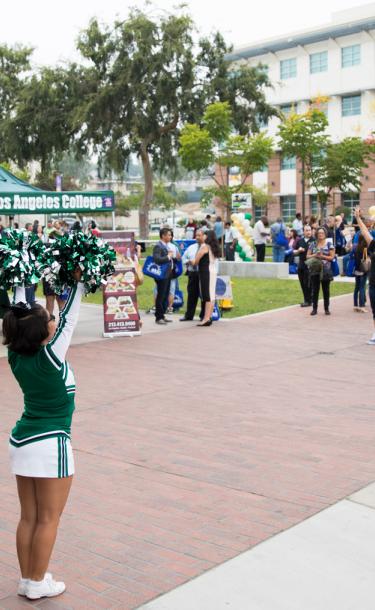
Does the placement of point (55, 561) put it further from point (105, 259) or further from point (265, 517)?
point (105, 259)

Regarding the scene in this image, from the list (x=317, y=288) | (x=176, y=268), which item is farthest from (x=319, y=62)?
(x=176, y=268)

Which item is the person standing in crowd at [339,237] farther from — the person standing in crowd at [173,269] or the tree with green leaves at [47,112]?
the tree with green leaves at [47,112]

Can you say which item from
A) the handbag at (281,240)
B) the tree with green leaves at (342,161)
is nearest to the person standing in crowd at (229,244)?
the handbag at (281,240)

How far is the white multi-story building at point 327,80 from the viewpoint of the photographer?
179 feet

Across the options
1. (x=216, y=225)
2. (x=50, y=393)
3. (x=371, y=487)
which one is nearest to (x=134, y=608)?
(x=50, y=393)

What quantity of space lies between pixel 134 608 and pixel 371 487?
7.64ft

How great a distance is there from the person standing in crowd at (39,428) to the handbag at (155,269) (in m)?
10.1

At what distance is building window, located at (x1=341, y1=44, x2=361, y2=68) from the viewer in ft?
181

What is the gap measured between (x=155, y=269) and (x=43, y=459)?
33.9ft

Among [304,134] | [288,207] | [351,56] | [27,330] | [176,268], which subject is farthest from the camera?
[288,207]

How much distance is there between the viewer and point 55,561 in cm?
421

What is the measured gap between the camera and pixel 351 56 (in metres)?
55.6

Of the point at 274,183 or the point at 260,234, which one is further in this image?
Result: the point at 274,183

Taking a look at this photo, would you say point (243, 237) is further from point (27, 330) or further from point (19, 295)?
point (27, 330)
